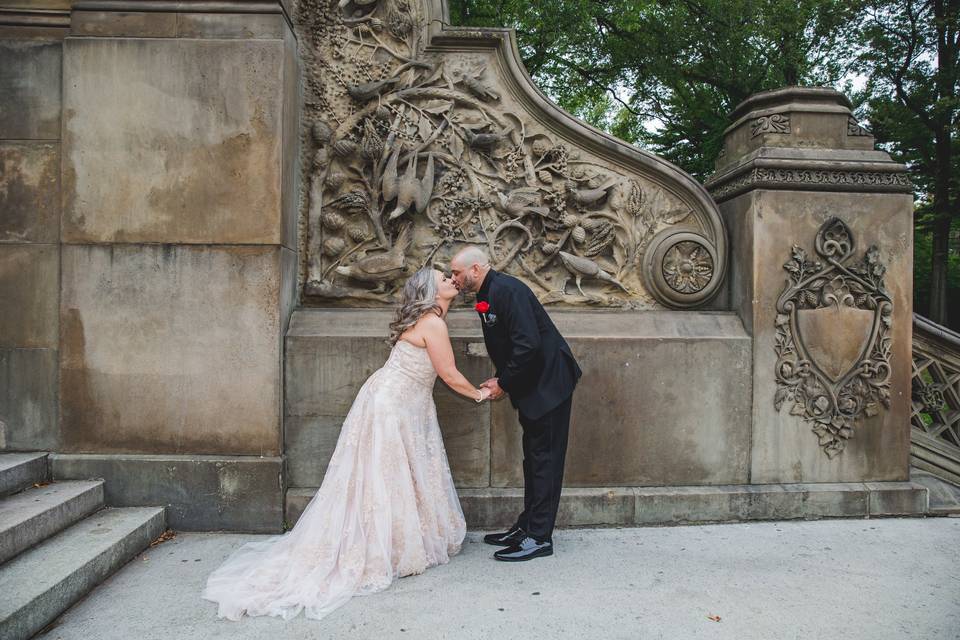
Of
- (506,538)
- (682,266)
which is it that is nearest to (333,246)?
(506,538)

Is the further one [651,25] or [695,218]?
[651,25]

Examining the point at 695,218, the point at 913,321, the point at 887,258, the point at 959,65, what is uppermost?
the point at 959,65

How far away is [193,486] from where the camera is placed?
14.9ft

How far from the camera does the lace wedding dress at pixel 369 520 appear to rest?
11.4 ft

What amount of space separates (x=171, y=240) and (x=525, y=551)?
3321 mm

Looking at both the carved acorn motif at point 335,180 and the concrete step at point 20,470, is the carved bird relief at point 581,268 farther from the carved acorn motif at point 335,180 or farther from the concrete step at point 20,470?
the concrete step at point 20,470

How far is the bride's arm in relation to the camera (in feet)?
13.0

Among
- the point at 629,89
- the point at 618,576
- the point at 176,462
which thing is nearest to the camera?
the point at 618,576

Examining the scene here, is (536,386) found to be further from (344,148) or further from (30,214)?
(30,214)

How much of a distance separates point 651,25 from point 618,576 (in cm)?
1269

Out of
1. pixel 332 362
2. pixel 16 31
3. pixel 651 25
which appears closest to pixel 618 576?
pixel 332 362

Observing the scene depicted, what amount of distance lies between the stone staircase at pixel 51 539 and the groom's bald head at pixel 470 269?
8.66 ft

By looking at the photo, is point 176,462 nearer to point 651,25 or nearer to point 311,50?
point 311,50

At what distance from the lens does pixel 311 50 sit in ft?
16.8
